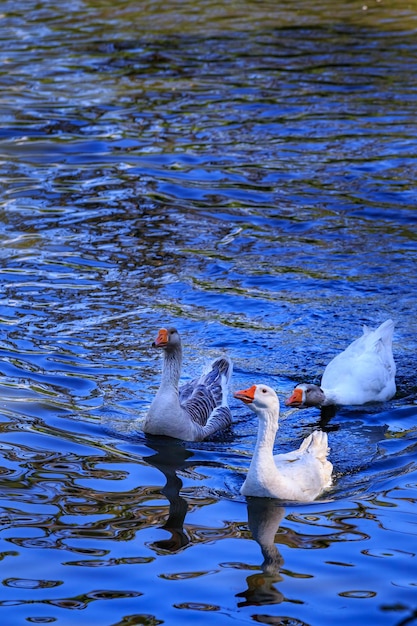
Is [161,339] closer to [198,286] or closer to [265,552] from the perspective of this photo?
[265,552]

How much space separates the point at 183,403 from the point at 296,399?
118 cm

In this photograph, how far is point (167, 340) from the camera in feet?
33.7

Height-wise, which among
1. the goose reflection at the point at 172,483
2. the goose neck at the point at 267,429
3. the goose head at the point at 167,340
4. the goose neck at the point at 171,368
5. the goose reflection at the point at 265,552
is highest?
the goose head at the point at 167,340

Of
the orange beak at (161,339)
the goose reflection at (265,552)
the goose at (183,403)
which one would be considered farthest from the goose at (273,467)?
the orange beak at (161,339)

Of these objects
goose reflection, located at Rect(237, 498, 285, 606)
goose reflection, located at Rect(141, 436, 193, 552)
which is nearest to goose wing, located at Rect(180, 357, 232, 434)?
goose reflection, located at Rect(141, 436, 193, 552)

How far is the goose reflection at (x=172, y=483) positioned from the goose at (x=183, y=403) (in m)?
0.15

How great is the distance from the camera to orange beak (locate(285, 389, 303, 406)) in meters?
10.4

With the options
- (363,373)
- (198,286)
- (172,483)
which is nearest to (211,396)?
(363,373)

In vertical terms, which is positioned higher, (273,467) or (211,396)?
(211,396)

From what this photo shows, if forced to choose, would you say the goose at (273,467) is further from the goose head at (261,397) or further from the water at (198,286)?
the water at (198,286)

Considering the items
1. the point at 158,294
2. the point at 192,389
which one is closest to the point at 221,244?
the point at 158,294

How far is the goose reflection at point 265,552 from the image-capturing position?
23.5ft

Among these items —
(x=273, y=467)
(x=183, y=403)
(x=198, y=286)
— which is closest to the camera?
(x=273, y=467)

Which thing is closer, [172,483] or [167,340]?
[172,483]
